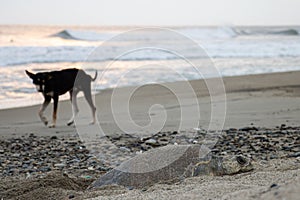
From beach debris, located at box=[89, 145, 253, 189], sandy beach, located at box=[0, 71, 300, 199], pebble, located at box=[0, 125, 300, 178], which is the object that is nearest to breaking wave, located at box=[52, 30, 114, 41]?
sandy beach, located at box=[0, 71, 300, 199]

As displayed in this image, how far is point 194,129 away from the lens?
28.0 feet

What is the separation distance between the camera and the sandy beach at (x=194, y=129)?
4020 mm

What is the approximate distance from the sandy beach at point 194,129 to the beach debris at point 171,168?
6.7 inches

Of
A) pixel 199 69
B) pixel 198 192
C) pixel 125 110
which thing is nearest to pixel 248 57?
pixel 199 69

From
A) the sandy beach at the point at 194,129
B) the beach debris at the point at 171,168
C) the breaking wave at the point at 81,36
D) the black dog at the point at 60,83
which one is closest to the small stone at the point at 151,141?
the sandy beach at the point at 194,129

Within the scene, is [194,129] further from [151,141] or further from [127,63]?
[127,63]

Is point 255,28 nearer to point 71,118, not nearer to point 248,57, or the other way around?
point 248,57

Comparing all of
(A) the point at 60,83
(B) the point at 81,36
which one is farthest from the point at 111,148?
(B) the point at 81,36

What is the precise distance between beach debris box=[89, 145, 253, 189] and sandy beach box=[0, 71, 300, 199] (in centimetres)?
17

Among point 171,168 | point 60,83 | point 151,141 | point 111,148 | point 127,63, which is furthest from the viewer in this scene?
point 127,63

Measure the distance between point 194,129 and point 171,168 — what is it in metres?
3.66

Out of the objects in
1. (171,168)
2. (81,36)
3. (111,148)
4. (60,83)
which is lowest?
(111,148)

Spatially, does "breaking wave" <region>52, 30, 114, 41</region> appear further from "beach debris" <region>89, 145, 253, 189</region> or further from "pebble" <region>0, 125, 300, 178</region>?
"beach debris" <region>89, 145, 253, 189</region>

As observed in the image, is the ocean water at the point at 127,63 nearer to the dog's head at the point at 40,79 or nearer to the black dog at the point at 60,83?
the black dog at the point at 60,83
